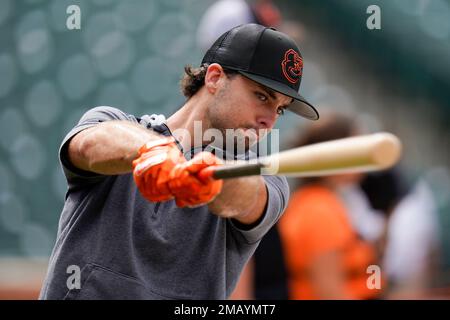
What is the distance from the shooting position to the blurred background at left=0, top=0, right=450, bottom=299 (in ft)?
14.3

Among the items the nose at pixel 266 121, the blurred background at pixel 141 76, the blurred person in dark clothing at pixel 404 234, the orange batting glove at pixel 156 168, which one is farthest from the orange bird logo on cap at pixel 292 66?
the blurred background at pixel 141 76

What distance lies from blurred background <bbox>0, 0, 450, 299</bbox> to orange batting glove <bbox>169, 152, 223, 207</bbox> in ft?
9.07

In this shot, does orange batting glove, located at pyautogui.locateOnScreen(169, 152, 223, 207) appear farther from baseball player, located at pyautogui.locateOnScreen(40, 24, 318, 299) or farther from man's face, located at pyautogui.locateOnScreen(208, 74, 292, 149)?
man's face, located at pyautogui.locateOnScreen(208, 74, 292, 149)

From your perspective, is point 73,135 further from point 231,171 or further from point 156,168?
point 231,171

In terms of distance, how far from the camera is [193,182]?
1.46 metres

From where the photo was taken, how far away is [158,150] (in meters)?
1.53

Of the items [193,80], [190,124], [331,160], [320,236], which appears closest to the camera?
[331,160]

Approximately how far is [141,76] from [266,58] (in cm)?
259

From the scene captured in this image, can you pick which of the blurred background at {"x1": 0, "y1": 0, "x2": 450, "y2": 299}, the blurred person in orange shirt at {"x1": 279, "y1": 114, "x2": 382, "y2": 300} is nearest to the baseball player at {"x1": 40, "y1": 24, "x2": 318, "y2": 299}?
the blurred person in orange shirt at {"x1": 279, "y1": 114, "x2": 382, "y2": 300}

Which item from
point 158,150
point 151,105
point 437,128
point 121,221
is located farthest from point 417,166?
point 158,150

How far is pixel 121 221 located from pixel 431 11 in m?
3.27

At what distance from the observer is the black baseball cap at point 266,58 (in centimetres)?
199

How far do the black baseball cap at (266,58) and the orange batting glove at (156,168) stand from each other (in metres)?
0.51

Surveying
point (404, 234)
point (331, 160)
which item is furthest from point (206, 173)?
point (404, 234)
